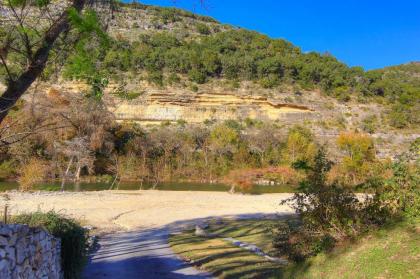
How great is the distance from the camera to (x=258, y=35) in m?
113

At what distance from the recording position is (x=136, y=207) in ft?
84.3

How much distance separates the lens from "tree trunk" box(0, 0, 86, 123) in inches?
176

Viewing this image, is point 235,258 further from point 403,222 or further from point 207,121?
point 207,121

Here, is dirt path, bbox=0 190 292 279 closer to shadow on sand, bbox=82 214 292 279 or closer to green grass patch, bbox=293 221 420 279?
shadow on sand, bbox=82 214 292 279

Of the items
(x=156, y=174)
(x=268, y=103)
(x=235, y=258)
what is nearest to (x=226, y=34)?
(x=268, y=103)

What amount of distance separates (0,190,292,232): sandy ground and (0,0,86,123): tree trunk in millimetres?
13607

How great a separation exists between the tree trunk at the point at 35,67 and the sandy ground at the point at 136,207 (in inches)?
536

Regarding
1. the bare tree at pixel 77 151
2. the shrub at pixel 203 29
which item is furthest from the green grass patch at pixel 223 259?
the shrub at pixel 203 29

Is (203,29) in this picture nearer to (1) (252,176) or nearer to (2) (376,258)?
(1) (252,176)

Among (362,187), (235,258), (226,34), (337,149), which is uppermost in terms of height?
(226,34)

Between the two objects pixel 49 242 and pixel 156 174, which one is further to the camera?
pixel 156 174

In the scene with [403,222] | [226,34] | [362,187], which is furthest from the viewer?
[226,34]

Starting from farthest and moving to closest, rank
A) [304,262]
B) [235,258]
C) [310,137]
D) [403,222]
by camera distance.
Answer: [310,137], [235,258], [304,262], [403,222]

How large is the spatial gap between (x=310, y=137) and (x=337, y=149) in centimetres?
511
